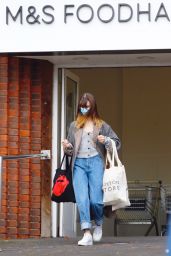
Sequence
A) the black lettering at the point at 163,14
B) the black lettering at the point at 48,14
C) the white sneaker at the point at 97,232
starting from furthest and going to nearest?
1. the black lettering at the point at 48,14
2. the black lettering at the point at 163,14
3. the white sneaker at the point at 97,232

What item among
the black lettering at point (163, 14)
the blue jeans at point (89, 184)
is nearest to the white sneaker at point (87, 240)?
the blue jeans at point (89, 184)

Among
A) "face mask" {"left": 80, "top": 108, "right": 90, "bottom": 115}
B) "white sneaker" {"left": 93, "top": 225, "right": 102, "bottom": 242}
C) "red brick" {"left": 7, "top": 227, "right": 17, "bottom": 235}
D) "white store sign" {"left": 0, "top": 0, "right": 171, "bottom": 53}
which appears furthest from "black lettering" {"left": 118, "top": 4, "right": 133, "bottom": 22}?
"red brick" {"left": 7, "top": 227, "right": 17, "bottom": 235}

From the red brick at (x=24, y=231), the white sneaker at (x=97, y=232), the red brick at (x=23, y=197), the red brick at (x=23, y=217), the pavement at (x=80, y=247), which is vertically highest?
the red brick at (x=23, y=197)

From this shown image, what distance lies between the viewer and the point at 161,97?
1330cm

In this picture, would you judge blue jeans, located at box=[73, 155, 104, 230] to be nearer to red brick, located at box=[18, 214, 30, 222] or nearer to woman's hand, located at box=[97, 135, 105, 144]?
woman's hand, located at box=[97, 135, 105, 144]

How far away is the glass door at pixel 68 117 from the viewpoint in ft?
33.0

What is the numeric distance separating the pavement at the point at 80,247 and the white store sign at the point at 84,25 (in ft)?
7.61

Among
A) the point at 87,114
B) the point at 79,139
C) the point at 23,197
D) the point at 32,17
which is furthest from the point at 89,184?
the point at 32,17

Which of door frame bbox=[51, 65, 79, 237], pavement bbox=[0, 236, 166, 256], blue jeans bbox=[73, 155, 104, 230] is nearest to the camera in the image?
pavement bbox=[0, 236, 166, 256]

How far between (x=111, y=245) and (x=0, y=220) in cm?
172

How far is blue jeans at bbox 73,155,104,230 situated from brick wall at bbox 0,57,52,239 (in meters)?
1.32

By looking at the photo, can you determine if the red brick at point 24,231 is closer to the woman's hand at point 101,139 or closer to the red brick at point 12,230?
the red brick at point 12,230

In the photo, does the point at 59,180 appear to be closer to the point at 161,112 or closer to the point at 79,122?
the point at 79,122

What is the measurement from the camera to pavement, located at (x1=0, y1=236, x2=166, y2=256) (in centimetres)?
805
